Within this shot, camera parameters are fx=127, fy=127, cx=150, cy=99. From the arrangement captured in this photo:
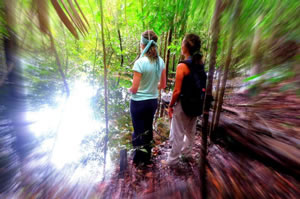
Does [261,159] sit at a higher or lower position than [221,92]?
lower

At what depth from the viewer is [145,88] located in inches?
68.1

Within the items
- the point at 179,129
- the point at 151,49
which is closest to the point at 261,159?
the point at 179,129

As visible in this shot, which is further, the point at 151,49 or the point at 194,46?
the point at 151,49

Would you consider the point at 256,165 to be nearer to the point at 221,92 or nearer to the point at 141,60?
the point at 221,92

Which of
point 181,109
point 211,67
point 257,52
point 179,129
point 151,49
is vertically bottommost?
point 179,129

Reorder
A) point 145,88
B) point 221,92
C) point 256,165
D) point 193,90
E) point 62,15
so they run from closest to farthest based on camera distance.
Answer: point 256,165, point 62,15, point 221,92, point 193,90, point 145,88

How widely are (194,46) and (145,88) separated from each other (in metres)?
0.79

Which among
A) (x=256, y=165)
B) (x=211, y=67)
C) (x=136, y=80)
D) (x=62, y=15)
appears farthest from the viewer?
(x=136, y=80)

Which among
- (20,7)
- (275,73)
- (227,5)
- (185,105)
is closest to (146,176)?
(185,105)

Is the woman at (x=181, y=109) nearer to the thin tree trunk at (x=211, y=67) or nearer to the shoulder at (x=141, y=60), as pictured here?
the shoulder at (x=141, y=60)

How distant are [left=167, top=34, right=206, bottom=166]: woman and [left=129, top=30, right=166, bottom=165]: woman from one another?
314 millimetres

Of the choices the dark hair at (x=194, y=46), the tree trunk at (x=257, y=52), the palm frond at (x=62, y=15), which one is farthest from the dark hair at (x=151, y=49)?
the tree trunk at (x=257, y=52)

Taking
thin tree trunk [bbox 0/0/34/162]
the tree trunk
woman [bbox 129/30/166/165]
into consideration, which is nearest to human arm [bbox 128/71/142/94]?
woman [bbox 129/30/166/165]

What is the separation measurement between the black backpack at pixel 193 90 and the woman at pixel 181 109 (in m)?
0.02
